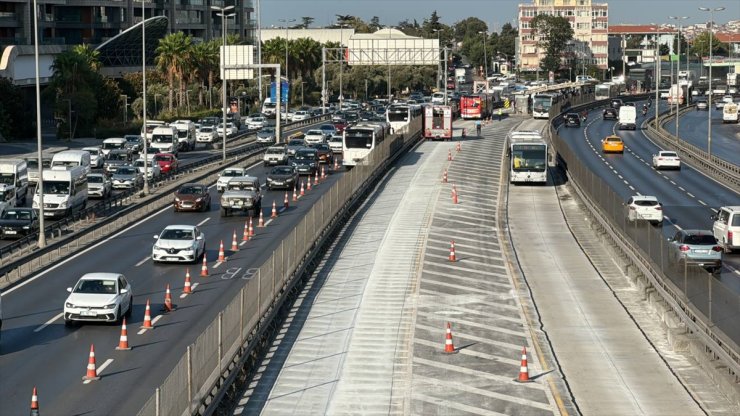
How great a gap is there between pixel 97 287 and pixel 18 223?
58.7ft

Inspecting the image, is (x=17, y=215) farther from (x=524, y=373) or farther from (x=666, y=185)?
(x=666, y=185)

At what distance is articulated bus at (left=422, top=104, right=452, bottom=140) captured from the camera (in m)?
102

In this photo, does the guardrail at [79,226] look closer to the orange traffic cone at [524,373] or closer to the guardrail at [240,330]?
the guardrail at [240,330]

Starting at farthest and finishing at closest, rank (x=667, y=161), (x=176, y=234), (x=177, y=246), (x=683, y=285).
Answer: (x=667, y=161), (x=176, y=234), (x=177, y=246), (x=683, y=285)

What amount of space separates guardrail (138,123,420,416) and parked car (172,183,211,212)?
10.5 meters

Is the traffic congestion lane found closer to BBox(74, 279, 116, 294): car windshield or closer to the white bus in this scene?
BBox(74, 279, 116, 294): car windshield

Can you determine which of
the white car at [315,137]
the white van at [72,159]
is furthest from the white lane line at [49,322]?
the white car at [315,137]

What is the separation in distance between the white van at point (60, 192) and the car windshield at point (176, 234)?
1389cm

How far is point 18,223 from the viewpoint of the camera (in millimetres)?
52062

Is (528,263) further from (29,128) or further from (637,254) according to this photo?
(29,128)

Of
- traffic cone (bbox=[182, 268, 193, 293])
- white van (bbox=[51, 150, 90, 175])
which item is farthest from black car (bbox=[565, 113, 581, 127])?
traffic cone (bbox=[182, 268, 193, 293])

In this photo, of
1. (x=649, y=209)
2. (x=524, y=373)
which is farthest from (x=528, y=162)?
(x=524, y=373)

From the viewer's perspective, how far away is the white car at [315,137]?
309 ft

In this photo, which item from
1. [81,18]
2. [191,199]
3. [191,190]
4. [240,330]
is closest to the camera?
[240,330]
